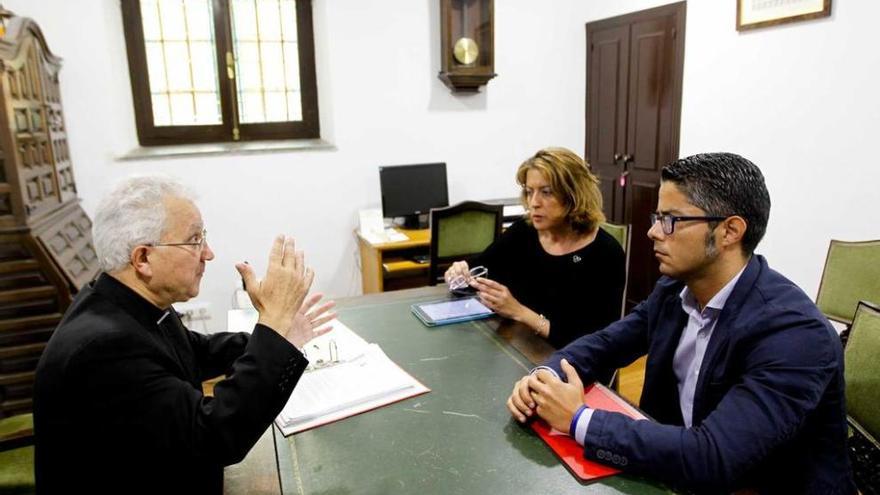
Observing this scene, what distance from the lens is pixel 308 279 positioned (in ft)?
3.83

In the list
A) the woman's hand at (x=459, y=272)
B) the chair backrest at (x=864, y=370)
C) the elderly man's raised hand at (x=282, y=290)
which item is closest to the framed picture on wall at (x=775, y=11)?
the chair backrest at (x=864, y=370)

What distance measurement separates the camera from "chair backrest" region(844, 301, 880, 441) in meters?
1.36

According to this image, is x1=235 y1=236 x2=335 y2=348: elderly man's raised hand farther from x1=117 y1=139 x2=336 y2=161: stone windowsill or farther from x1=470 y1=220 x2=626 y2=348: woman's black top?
x1=117 y1=139 x2=336 y2=161: stone windowsill

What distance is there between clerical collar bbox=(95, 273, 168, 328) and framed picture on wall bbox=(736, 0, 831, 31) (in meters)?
2.94

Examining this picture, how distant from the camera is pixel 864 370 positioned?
Answer: 1384 mm

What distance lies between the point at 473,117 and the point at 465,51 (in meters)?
0.46

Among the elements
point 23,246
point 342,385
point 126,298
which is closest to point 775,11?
point 342,385

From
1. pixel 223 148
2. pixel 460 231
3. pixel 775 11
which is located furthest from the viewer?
pixel 223 148

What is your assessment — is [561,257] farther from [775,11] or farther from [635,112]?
[635,112]

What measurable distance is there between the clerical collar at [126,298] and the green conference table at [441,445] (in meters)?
0.34

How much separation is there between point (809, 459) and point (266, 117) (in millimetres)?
3576

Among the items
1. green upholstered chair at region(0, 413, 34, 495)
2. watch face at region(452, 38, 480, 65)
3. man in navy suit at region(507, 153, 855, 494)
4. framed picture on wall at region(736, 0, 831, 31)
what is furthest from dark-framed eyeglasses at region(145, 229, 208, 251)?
watch face at region(452, 38, 480, 65)

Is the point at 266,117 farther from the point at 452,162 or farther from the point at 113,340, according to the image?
the point at 113,340

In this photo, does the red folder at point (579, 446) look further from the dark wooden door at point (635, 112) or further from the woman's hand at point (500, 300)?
the dark wooden door at point (635, 112)
